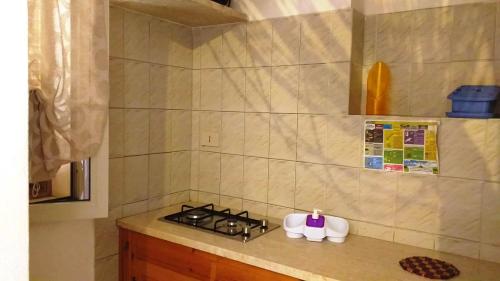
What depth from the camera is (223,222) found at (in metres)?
1.94

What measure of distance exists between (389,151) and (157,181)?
3.91 feet

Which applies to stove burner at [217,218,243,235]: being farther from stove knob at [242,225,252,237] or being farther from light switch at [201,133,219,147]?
light switch at [201,133,219,147]

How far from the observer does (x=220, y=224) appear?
74.8 inches

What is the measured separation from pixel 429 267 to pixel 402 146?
50 cm

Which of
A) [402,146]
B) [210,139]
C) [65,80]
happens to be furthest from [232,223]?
[65,80]

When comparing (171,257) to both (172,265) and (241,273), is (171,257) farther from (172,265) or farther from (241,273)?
(241,273)

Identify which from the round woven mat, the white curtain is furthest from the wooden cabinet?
the white curtain

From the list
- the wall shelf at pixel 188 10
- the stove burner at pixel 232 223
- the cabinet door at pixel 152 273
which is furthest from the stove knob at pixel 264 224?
the wall shelf at pixel 188 10

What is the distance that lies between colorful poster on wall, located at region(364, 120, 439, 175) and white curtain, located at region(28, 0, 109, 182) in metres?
1.12

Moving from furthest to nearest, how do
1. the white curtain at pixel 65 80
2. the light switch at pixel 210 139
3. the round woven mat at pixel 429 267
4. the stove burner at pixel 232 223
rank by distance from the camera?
the light switch at pixel 210 139, the stove burner at pixel 232 223, the round woven mat at pixel 429 267, the white curtain at pixel 65 80

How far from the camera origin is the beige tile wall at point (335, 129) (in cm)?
158

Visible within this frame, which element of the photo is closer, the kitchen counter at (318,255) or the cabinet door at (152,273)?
the kitchen counter at (318,255)

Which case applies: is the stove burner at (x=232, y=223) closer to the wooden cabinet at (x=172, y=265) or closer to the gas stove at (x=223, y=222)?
the gas stove at (x=223, y=222)

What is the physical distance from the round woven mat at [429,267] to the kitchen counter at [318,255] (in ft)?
0.08
